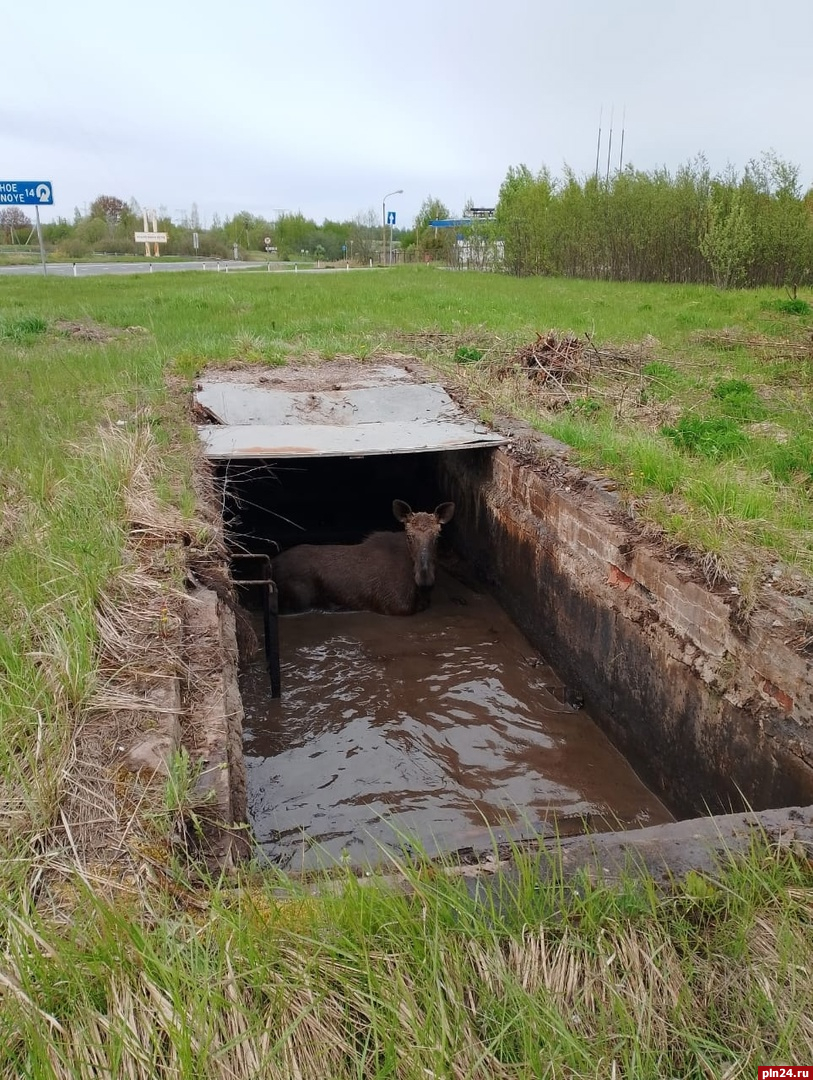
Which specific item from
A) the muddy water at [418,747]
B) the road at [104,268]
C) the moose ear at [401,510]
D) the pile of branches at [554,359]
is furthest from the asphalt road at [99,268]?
the muddy water at [418,747]

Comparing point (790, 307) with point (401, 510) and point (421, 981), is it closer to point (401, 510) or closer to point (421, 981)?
point (401, 510)

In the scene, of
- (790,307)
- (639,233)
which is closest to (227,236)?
(639,233)

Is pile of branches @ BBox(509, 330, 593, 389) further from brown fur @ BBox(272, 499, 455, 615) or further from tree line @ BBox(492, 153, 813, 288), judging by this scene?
tree line @ BBox(492, 153, 813, 288)

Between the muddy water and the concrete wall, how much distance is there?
12.2 inches

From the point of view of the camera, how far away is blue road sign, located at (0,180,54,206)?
2911 centimetres

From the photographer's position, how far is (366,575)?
812cm

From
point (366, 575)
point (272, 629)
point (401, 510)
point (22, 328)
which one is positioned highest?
point (22, 328)

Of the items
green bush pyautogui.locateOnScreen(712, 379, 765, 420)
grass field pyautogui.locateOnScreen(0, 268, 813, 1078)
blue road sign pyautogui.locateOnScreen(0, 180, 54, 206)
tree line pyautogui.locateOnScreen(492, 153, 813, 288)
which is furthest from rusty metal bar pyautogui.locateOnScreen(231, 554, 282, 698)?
blue road sign pyautogui.locateOnScreen(0, 180, 54, 206)

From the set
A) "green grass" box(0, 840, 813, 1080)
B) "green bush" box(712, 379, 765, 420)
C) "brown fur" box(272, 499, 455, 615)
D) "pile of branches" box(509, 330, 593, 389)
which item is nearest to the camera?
"green grass" box(0, 840, 813, 1080)

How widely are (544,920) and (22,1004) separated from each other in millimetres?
1513

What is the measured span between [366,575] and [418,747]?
104 inches

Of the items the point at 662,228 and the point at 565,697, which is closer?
the point at 565,697

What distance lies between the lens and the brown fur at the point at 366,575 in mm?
7988

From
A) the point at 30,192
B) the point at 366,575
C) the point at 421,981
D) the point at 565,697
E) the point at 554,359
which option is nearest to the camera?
the point at 421,981
